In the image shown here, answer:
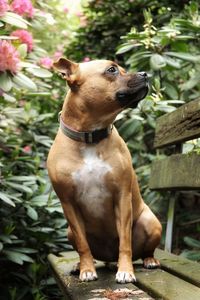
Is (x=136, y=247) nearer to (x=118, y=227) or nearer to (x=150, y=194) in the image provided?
(x=118, y=227)

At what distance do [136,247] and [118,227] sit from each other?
10.0 inches

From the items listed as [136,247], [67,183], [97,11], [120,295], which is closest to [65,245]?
[136,247]

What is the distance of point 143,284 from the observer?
2020 mm

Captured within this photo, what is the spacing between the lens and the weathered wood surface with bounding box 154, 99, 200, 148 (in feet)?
8.50

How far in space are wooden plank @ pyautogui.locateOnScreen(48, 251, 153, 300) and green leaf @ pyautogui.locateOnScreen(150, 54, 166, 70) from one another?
151 cm

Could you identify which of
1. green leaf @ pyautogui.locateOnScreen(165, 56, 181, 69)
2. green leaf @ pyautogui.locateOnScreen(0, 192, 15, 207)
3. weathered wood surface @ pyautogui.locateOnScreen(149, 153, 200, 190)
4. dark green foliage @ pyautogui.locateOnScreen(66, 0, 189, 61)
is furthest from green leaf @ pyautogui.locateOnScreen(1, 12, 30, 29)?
dark green foliage @ pyautogui.locateOnScreen(66, 0, 189, 61)

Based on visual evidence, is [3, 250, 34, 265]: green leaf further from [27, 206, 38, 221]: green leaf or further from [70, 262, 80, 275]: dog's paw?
[70, 262, 80, 275]: dog's paw

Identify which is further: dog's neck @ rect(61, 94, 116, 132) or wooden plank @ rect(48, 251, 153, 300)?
dog's neck @ rect(61, 94, 116, 132)

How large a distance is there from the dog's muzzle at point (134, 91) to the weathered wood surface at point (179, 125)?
1.61 ft

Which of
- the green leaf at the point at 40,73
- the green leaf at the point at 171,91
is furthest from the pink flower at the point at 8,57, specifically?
the green leaf at the point at 171,91

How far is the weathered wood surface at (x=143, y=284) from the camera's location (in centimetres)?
181

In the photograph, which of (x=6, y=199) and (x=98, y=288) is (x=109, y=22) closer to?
(x=6, y=199)

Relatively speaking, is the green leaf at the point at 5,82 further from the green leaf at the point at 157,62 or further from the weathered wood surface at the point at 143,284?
the green leaf at the point at 157,62

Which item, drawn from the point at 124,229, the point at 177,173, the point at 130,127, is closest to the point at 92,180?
the point at 124,229
